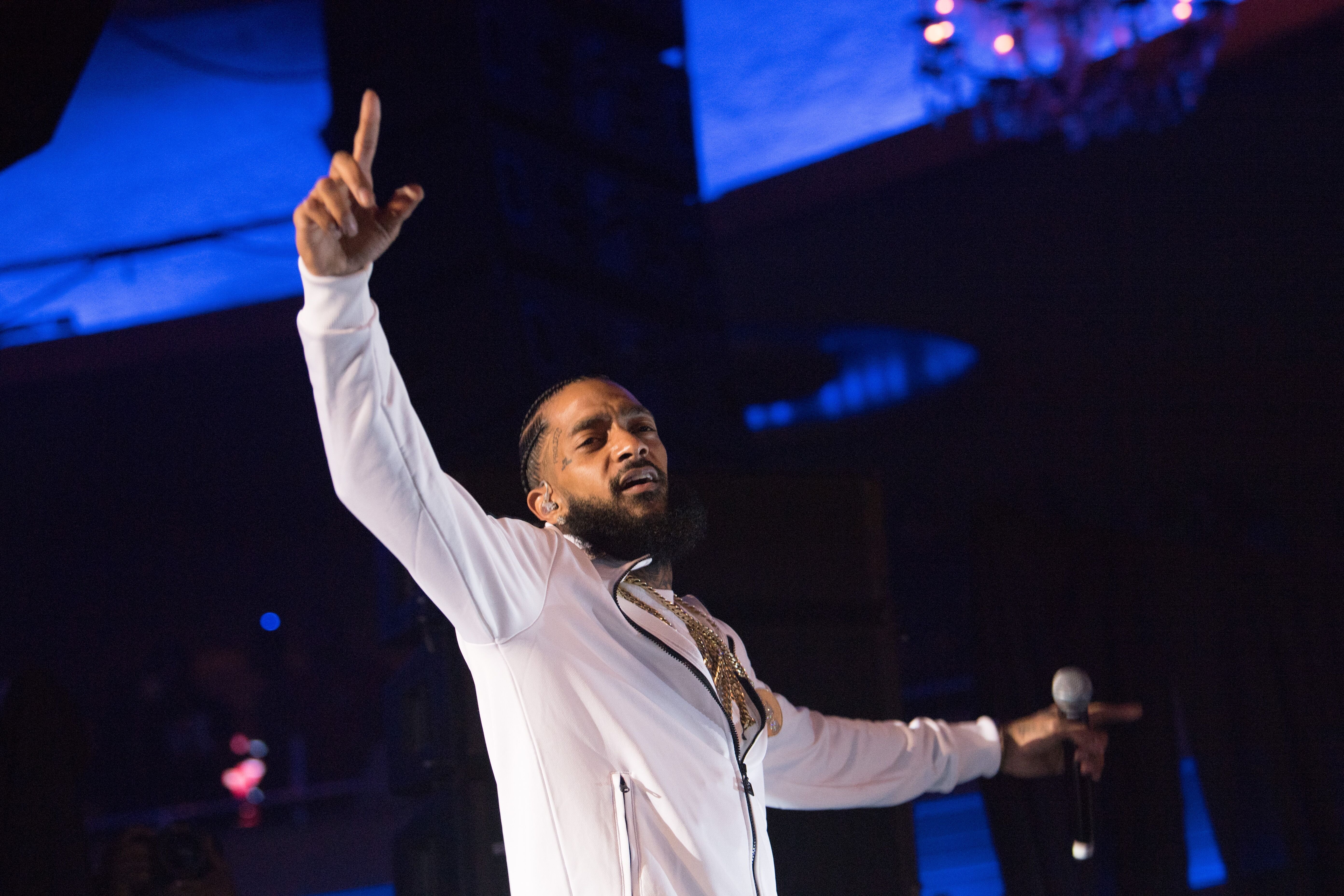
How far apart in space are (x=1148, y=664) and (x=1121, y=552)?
1.26 ft

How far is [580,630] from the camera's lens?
1664mm

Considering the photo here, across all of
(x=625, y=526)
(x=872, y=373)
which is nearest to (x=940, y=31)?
(x=872, y=373)

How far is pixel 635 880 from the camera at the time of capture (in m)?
1.53

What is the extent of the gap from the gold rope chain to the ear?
184mm

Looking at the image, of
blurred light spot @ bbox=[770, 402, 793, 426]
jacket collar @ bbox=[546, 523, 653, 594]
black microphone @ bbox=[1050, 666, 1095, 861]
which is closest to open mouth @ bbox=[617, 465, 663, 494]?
jacket collar @ bbox=[546, 523, 653, 594]

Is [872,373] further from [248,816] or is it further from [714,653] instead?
[714,653]

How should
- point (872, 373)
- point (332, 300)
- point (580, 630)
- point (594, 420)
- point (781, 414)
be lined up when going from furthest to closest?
point (781, 414), point (872, 373), point (594, 420), point (580, 630), point (332, 300)

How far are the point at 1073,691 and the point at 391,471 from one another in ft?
4.49

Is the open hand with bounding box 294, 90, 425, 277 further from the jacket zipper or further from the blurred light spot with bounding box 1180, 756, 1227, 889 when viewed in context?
the blurred light spot with bounding box 1180, 756, 1227, 889

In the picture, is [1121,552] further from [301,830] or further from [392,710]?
[301,830]

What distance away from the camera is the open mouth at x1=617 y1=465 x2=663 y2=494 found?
1854 mm

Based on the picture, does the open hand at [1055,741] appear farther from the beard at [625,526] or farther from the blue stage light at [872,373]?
→ the blue stage light at [872,373]

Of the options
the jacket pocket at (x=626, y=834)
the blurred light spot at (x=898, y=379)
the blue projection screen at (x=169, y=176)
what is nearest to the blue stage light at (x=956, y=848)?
the jacket pocket at (x=626, y=834)

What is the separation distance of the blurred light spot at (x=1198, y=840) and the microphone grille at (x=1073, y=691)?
135 inches
